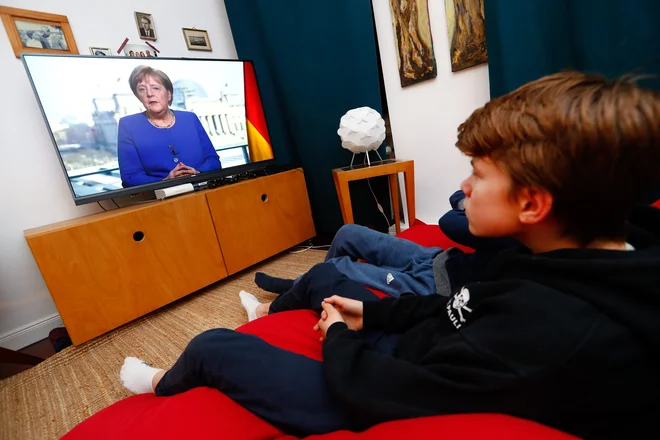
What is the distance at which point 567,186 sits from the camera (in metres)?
0.42

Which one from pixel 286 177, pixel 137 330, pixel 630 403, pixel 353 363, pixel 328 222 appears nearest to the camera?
pixel 630 403

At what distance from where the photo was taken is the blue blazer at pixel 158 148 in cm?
161

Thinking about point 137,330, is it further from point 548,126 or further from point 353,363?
point 548,126

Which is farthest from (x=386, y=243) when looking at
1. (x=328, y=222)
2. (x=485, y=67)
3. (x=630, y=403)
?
(x=328, y=222)

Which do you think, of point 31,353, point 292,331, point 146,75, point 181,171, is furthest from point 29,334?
point 292,331

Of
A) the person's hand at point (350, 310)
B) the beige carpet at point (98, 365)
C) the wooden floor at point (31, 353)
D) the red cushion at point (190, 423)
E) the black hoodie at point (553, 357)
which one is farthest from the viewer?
the wooden floor at point (31, 353)

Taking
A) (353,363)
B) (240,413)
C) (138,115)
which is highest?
(138,115)

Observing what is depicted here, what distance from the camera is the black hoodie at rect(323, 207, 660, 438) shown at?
370mm

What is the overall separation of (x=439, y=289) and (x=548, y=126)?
53 centimetres

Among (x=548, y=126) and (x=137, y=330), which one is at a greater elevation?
(x=548, y=126)

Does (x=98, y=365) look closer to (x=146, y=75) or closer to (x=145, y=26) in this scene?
(x=146, y=75)

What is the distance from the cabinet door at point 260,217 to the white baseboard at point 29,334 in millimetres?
870

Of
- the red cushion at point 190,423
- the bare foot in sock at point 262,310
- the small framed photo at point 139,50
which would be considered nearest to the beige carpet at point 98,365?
the bare foot in sock at point 262,310

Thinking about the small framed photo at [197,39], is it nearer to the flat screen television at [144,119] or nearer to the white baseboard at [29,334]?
the flat screen television at [144,119]
